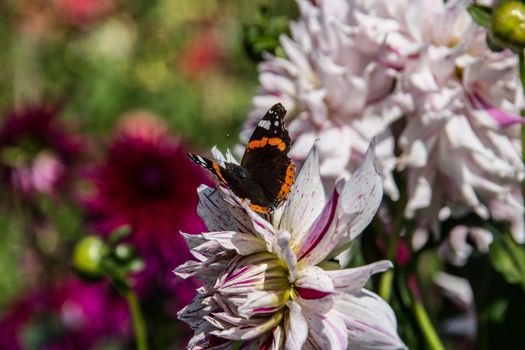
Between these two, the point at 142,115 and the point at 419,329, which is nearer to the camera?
the point at 419,329

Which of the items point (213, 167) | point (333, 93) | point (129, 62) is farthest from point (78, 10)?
point (213, 167)

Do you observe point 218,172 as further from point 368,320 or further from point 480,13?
point 480,13

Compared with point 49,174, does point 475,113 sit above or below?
below

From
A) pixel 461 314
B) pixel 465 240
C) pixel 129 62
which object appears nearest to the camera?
pixel 465 240

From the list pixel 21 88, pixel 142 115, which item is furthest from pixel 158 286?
pixel 21 88

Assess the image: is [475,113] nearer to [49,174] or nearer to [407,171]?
[407,171]

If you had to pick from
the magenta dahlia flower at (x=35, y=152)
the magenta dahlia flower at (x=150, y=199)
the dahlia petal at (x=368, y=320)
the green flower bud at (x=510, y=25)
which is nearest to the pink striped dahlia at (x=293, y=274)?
the dahlia petal at (x=368, y=320)
